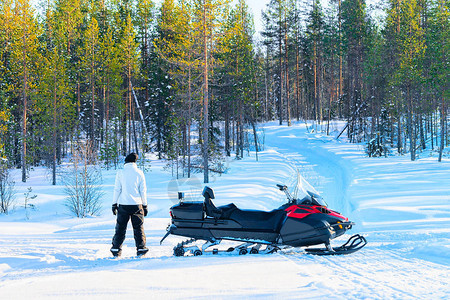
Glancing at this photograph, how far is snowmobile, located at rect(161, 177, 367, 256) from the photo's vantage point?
5598 mm

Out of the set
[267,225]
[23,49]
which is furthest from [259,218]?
[23,49]

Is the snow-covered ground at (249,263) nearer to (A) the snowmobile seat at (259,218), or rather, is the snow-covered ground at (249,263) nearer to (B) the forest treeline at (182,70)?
(A) the snowmobile seat at (259,218)

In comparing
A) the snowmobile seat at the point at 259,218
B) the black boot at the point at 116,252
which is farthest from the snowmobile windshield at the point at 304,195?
the black boot at the point at 116,252

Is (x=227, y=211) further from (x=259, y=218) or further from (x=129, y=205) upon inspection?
(x=129, y=205)

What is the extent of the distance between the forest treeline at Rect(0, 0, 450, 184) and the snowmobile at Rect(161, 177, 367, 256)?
37.3ft

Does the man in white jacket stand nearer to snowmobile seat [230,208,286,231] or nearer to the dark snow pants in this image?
the dark snow pants

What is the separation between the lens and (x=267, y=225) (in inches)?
→ 226

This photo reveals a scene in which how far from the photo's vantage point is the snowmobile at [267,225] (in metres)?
5.60

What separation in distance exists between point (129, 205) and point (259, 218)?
2.16 m

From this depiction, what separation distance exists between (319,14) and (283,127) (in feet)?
46.7

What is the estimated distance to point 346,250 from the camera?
18.5 feet

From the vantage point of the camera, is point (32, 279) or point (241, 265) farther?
Answer: point (241, 265)

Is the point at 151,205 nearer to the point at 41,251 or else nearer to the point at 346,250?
the point at 41,251

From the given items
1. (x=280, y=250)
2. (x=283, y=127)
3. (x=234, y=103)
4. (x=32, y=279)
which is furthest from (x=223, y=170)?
(x=283, y=127)
